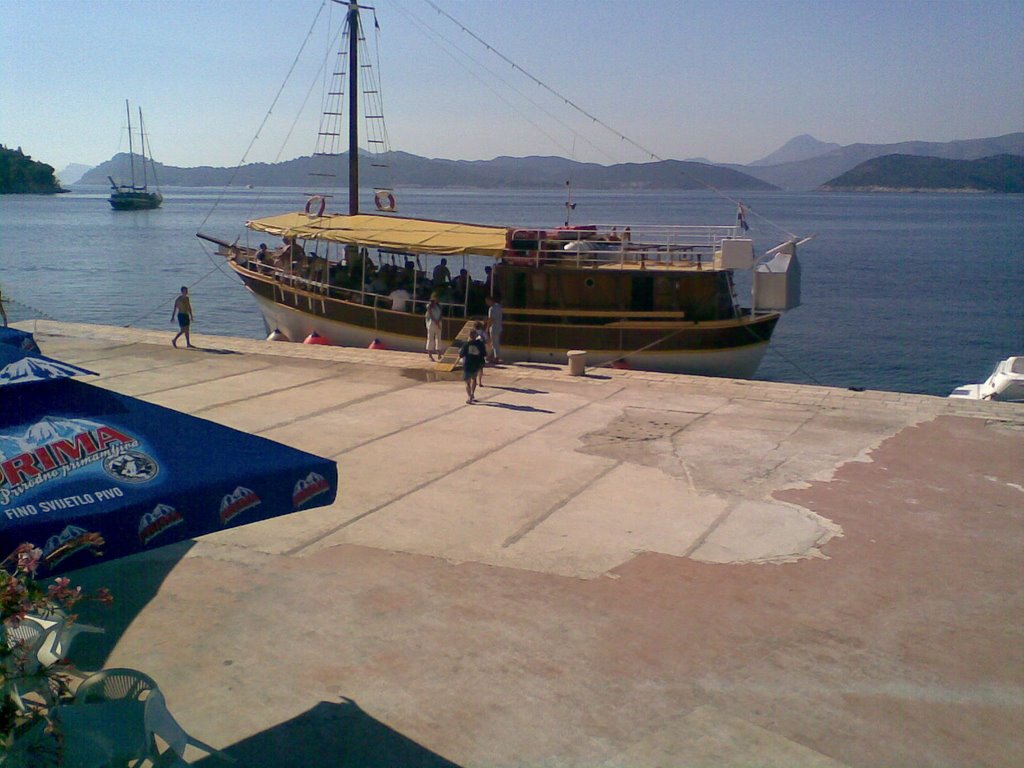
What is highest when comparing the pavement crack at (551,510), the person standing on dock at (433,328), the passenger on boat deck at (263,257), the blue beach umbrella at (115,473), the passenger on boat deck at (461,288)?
the blue beach umbrella at (115,473)

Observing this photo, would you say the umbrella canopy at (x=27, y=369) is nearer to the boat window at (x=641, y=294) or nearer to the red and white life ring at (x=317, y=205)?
the boat window at (x=641, y=294)

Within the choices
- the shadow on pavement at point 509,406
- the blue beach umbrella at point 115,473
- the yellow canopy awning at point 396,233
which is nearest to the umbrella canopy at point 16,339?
the blue beach umbrella at point 115,473

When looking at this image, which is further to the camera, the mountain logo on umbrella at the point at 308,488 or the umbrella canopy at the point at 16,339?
the umbrella canopy at the point at 16,339

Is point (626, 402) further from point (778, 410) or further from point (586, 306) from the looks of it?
point (586, 306)

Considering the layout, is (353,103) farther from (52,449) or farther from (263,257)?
(52,449)

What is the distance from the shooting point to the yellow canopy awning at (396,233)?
22156mm

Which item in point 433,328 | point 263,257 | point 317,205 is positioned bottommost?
point 433,328

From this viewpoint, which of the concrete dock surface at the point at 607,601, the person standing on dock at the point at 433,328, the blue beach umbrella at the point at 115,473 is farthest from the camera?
the person standing on dock at the point at 433,328

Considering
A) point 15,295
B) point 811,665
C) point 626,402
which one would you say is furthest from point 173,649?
point 15,295

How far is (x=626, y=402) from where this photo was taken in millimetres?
15875

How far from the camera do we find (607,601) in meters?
8.07

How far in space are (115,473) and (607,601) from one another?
4.46 meters

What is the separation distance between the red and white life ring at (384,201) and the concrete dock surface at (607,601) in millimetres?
15552

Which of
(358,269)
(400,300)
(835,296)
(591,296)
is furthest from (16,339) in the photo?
(835,296)
